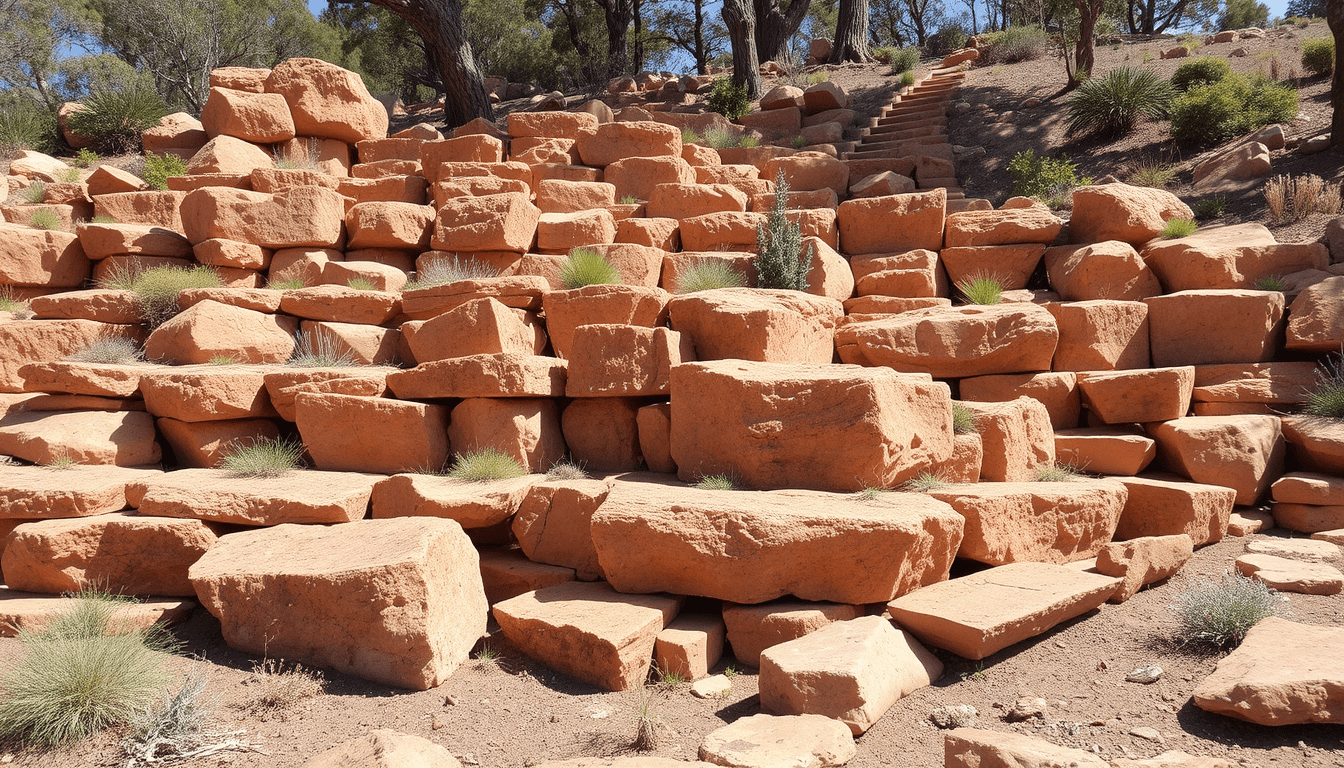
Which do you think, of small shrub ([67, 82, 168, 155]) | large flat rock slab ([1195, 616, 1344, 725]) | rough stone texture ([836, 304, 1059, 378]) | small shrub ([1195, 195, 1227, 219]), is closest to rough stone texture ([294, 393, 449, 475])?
rough stone texture ([836, 304, 1059, 378])

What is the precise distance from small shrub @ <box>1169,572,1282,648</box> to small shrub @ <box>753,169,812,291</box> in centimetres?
371

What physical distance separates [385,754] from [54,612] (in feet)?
9.11

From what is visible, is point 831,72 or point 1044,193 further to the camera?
point 831,72

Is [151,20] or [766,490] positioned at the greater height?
[151,20]

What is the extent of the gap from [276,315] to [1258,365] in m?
8.26

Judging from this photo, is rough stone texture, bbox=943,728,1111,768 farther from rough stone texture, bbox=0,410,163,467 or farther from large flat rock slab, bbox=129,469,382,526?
rough stone texture, bbox=0,410,163,467

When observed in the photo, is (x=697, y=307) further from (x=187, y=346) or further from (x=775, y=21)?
(x=775, y=21)

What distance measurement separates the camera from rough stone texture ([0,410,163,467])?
5.30 m

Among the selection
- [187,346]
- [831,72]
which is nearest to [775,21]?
[831,72]

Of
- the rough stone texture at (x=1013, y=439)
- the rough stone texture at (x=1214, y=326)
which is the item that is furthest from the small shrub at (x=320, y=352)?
the rough stone texture at (x=1214, y=326)

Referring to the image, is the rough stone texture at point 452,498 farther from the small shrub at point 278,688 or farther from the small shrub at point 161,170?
the small shrub at point 161,170

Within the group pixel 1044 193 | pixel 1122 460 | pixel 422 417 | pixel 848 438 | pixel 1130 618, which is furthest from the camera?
pixel 1044 193

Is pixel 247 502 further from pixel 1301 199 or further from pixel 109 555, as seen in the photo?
pixel 1301 199

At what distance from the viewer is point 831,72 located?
1734cm
